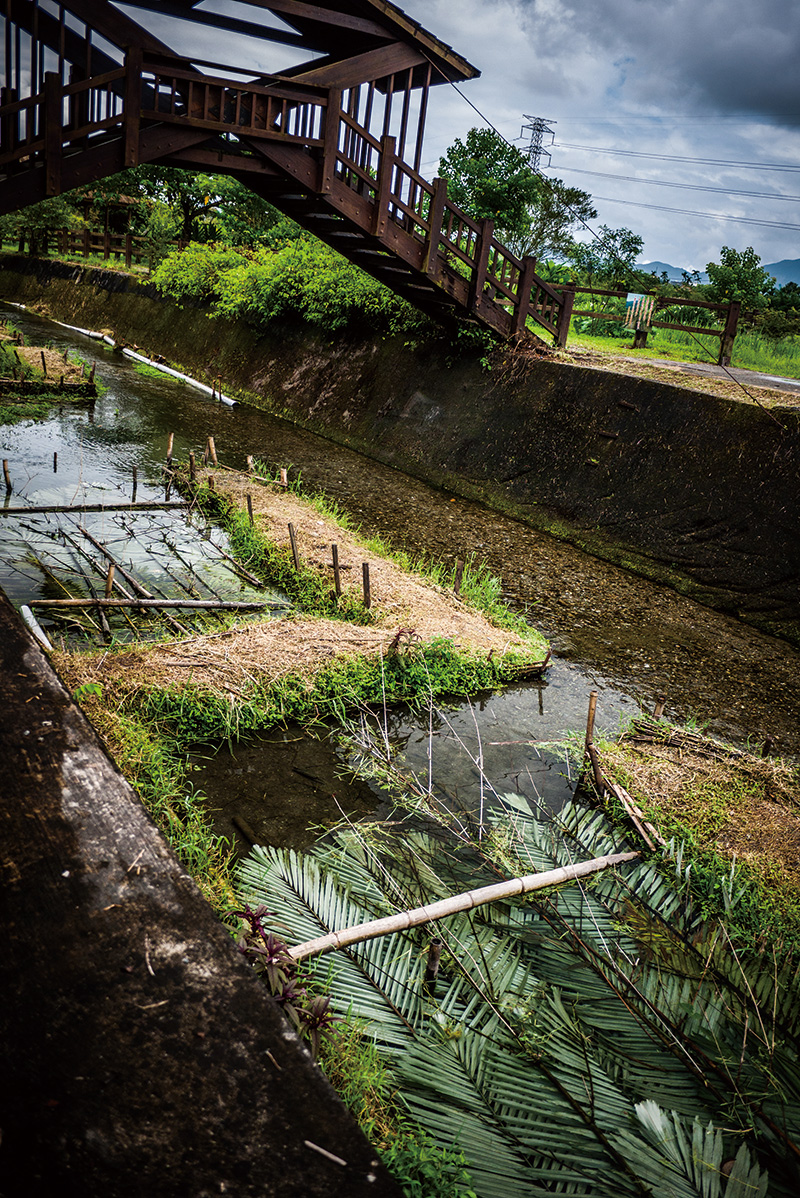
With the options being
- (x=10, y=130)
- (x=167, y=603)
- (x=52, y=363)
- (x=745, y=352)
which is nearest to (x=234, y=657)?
(x=167, y=603)

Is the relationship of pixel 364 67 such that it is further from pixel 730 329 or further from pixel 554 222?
pixel 554 222

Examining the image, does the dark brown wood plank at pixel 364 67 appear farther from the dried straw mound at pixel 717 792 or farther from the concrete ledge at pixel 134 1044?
the concrete ledge at pixel 134 1044

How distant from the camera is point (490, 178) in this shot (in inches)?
699

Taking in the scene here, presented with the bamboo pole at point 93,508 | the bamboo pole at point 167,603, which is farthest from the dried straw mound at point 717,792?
the bamboo pole at point 93,508

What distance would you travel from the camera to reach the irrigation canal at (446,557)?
15.9 ft

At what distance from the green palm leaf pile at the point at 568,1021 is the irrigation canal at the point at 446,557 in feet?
3.53

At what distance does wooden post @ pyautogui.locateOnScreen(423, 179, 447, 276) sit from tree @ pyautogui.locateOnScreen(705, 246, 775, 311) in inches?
592

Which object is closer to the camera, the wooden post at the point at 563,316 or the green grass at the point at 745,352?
the wooden post at the point at 563,316

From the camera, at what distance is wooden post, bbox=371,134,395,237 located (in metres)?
10.2

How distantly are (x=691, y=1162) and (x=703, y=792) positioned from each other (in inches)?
112

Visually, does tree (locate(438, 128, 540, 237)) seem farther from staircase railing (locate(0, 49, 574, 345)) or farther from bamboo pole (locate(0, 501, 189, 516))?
bamboo pole (locate(0, 501, 189, 516))

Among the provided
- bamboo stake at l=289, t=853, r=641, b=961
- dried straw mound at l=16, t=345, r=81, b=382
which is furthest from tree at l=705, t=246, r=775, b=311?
bamboo stake at l=289, t=853, r=641, b=961

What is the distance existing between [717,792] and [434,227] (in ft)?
30.4

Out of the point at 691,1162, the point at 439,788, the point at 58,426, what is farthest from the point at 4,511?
the point at 691,1162
